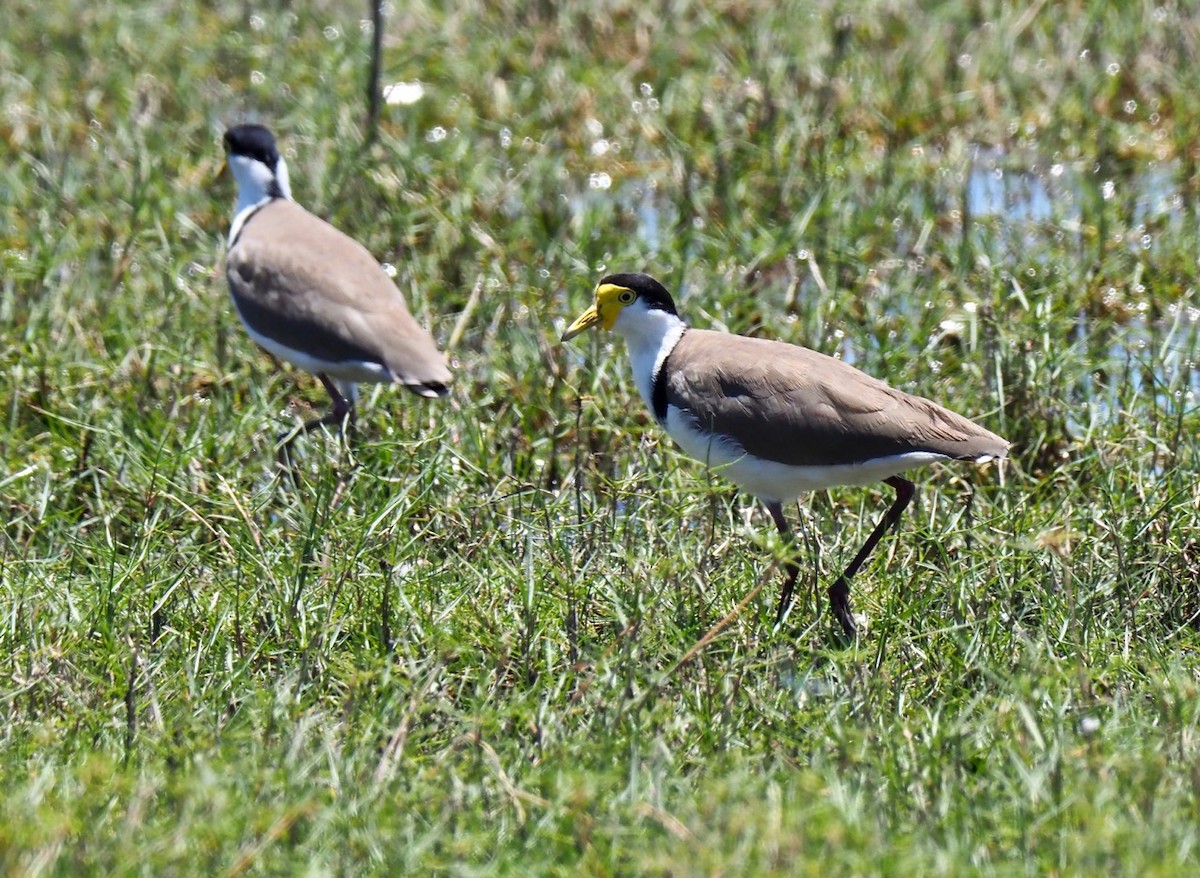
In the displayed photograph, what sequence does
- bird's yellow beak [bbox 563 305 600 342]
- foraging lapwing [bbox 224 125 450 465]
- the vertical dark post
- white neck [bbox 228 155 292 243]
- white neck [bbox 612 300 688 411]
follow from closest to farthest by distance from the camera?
white neck [bbox 612 300 688 411] < bird's yellow beak [bbox 563 305 600 342] < foraging lapwing [bbox 224 125 450 465] < white neck [bbox 228 155 292 243] < the vertical dark post

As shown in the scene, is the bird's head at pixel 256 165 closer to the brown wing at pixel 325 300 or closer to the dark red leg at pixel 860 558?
the brown wing at pixel 325 300

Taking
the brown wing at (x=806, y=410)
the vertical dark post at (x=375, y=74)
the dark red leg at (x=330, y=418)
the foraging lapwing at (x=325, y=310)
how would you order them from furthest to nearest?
1. the vertical dark post at (x=375, y=74)
2. the foraging lapwing at (x=325, y=310)
3. the dark red leg at (x=330, y=418)
4. the brown wing at (x=806, y=410)

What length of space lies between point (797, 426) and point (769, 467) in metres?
0.15

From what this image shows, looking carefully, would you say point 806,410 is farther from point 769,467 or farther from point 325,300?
point 325,300

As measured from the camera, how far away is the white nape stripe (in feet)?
15.5

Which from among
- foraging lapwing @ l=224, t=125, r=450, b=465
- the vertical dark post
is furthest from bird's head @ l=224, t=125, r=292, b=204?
the vertical dark post

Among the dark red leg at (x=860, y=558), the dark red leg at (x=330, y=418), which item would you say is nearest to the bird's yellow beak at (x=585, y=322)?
the dark red leg at (x=330, y=418)

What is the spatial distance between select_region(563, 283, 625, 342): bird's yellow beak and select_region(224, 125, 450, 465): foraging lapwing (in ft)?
1.65

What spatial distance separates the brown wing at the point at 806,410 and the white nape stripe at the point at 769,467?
21 mm

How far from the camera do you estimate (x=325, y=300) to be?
602 cm

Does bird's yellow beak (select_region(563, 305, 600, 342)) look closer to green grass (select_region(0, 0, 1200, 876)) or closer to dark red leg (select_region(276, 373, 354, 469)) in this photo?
green grass (select_region(0, 0, 1200, 876))

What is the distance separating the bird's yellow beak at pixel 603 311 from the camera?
5.37 metres

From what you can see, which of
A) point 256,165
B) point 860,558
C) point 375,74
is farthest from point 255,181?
point 860,558

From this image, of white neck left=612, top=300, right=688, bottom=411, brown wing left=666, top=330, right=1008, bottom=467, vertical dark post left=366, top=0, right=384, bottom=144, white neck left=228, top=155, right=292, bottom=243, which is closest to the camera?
brown wing left=666, top=330, right=1008, bottom=467
